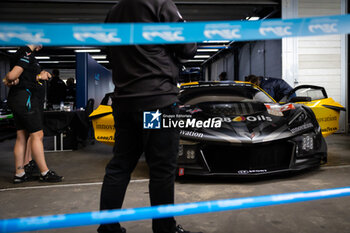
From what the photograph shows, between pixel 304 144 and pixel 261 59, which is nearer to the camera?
pixel 304 144

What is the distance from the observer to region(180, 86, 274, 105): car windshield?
3.51 metres

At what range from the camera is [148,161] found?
1.41 m

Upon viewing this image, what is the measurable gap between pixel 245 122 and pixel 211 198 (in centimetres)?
81

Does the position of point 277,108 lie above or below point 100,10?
below

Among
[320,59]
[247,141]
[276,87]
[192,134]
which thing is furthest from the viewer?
[320,59]

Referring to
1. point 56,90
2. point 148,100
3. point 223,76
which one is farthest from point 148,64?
point 223,76

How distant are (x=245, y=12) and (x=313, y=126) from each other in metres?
6.43

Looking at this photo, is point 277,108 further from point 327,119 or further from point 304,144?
point 327,119

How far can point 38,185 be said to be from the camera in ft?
9.51

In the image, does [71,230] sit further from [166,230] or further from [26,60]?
[26,60]

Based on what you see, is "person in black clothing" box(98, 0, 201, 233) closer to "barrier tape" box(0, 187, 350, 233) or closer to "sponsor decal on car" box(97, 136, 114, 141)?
"barrier tape" box(0, 187, 350, 233)

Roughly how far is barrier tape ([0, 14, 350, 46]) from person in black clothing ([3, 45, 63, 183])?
202 centimetres

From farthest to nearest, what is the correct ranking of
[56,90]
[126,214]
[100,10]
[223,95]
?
[100,10]
[56,90]
[223,95]
[126,214]

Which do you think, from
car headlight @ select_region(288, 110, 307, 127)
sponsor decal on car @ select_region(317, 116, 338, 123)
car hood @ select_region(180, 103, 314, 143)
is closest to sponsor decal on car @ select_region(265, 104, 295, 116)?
car hood @ select_region(180, 103, 314, 143)
